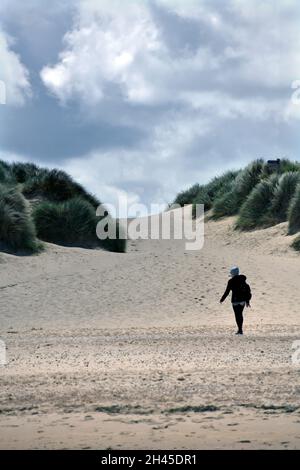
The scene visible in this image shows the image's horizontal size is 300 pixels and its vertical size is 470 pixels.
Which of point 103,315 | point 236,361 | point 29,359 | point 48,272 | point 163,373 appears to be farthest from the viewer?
point 48,272

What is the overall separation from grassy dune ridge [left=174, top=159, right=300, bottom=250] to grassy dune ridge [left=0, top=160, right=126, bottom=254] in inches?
218

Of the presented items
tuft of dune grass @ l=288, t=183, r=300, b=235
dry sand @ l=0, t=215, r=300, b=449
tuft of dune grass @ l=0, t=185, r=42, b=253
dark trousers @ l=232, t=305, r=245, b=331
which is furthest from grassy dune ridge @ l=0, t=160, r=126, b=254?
dark trousers @ l=232, t=305, r=245, b=331

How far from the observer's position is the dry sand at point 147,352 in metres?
7.43

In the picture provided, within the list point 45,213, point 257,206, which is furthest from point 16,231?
point 257,206

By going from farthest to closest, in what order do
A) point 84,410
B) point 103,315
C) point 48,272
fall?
point 48,272, point 103,315, point 84,410

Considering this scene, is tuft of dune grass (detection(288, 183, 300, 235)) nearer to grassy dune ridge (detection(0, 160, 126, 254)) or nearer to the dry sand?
the dry sand

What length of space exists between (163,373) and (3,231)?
14425 mm

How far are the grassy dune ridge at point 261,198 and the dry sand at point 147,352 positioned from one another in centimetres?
275

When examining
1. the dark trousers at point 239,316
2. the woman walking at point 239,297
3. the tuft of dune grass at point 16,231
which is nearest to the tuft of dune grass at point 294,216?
the tuft of dune grass at point 16,231

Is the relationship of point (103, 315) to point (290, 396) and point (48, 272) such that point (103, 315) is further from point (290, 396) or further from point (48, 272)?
point (290, 396)

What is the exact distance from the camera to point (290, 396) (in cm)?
858

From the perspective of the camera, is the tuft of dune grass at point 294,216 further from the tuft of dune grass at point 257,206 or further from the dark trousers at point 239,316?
the dark trousers at point 239,316
